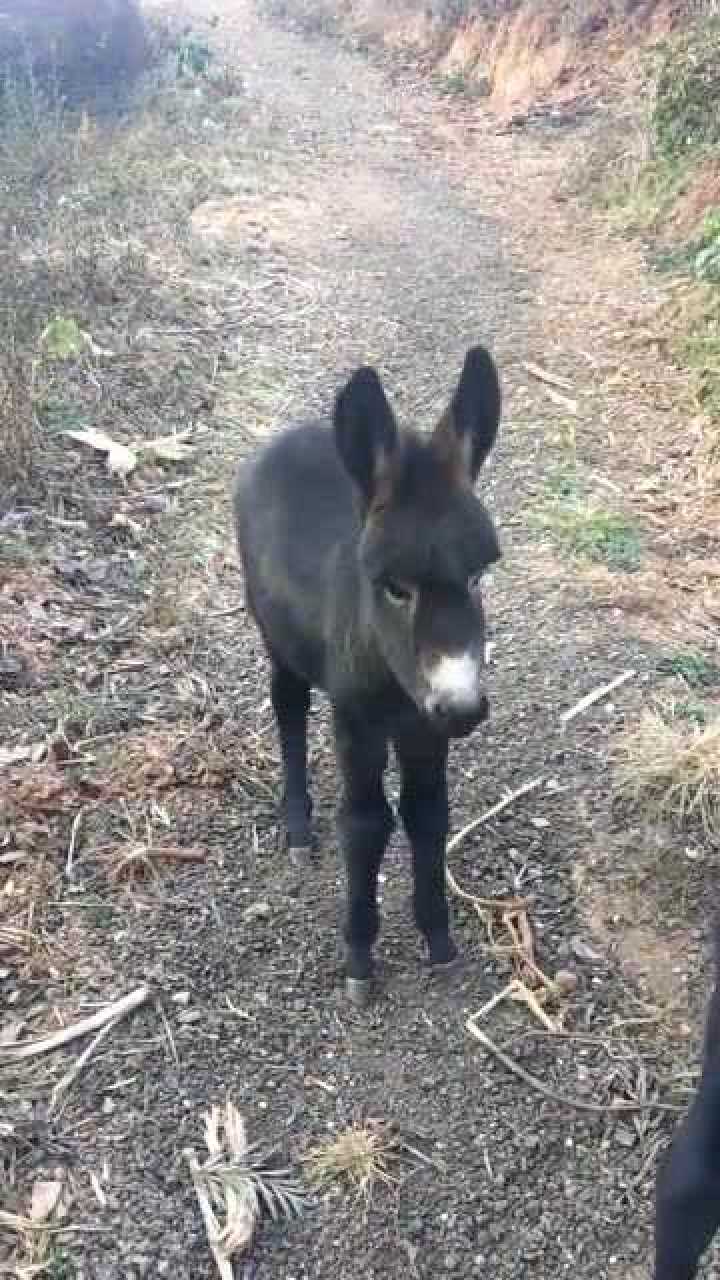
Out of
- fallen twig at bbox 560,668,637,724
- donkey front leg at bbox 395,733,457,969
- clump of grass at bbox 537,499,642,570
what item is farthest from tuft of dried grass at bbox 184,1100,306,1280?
clump of grass at bbox 537,499,642,570

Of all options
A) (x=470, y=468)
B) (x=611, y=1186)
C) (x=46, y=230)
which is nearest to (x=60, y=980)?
(x=611, y=1186)

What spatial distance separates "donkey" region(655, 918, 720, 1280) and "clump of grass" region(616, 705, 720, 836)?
1.80 meters

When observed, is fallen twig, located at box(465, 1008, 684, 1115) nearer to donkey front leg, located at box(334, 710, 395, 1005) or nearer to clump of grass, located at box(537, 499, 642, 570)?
donkey front leg, located at box(334, 710, 395, 1005)

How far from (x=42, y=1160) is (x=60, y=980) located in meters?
0.65

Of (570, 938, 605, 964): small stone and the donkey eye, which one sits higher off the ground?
the donkey eye

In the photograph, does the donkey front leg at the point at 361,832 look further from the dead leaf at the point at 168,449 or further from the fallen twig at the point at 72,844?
the dead leaf at the point at 168,449

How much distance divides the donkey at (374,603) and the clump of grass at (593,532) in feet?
7.47

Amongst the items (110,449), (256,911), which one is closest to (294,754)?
(256,911)

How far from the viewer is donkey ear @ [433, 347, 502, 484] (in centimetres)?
338

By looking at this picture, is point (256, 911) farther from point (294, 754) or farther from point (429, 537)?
point (429, 537)

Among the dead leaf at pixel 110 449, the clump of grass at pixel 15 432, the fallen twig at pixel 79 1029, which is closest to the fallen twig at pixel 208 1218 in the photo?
the fallen twig at pixel 79 1029

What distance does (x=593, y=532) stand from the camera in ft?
22.1

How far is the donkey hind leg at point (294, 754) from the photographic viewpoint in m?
4.75

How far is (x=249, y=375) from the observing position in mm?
8586
